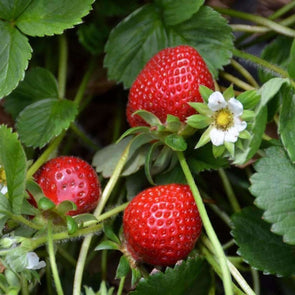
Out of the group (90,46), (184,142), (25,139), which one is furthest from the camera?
(90,46)

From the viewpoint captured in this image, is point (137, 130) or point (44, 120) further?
point (44, 120)

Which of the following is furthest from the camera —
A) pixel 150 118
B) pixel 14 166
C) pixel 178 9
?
pixel 178 9

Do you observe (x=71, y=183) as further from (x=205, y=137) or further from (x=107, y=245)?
(x=205, y=137)

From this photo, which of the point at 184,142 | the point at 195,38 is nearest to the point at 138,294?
the point at 184,142

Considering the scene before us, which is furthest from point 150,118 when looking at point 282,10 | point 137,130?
point 282,10

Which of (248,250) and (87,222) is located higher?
(87,222)

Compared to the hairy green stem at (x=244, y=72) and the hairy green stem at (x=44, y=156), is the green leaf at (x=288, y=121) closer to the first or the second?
the hairy green stem at (x=244, y=72)

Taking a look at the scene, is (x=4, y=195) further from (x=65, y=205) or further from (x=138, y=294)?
(x=138, y=294)

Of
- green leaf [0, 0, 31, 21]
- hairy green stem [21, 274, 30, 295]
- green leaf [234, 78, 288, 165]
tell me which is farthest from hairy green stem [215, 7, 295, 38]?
hairy green stem [21, 274, 30, 295]
